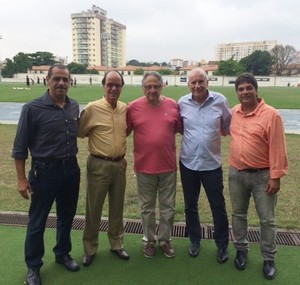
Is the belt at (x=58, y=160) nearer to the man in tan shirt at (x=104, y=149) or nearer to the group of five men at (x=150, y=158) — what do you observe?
the group of five men at (x=150, y=158)

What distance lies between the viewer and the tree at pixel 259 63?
3687 inches

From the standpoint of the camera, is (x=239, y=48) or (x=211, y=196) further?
(x=239, y=48)

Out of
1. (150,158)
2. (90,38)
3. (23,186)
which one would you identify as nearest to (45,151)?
(23,186)

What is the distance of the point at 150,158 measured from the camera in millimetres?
3803

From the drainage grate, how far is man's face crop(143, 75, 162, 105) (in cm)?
176

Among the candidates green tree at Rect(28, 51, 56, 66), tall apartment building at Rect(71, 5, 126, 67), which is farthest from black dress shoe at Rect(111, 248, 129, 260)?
tall apartment building at Rect(71, 5, 126, 67)

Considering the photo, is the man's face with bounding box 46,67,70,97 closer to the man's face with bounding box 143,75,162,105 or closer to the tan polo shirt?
the tan polo shirt

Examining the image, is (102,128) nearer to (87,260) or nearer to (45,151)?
(45,151)

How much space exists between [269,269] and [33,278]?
2277 millimetres

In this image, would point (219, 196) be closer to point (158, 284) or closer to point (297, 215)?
point (158, 284)

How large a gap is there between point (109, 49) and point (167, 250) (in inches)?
5352

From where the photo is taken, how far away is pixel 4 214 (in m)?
4.93

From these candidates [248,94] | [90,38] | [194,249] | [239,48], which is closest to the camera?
[248,94]

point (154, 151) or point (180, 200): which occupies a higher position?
point (154, 151)
